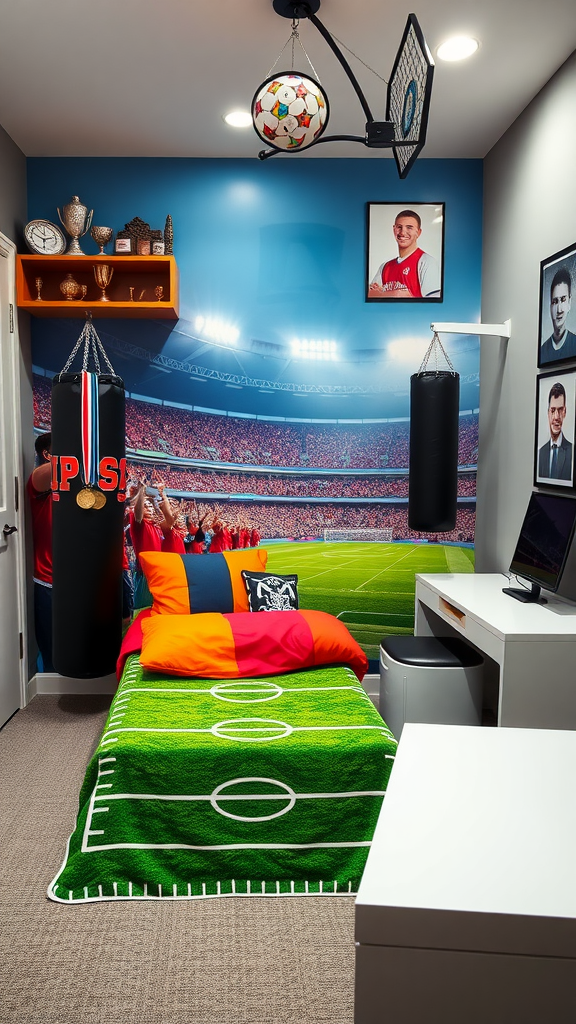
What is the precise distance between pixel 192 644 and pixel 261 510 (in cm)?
137

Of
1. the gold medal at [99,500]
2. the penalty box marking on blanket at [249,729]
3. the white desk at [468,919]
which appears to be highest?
the gold medal at [99,500]

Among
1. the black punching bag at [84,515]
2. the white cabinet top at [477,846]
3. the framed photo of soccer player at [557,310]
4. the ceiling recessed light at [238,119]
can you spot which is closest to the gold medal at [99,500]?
the black punching bag at [84,515]

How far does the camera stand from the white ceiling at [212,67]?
259cm

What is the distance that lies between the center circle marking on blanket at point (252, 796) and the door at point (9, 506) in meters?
1.73

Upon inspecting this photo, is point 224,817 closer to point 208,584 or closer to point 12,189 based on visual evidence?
point 208,584

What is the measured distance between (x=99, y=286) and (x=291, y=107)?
6.17ft

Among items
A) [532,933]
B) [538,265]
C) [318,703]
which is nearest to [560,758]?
[532,933]

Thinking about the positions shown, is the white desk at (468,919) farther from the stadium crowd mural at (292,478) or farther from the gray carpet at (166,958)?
the stadium crowd mural at (292,478)

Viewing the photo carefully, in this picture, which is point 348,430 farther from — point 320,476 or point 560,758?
point 560,758

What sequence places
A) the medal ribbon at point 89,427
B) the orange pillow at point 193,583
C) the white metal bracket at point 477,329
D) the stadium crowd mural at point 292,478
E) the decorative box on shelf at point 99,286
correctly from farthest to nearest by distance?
the stadium crowd mural at point 292,478
the decorative box on shelf at point 99,286
the white metal bracket at point 477,329
the orange pillow at point 193,583
the medal ribbon at point 89,427

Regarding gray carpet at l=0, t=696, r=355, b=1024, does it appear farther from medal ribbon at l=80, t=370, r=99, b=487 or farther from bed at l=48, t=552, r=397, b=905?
medal ribbon at l=80, t=370, r=99, b=487

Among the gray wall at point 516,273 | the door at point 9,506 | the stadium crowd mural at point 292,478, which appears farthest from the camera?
the stadium crowd mural at point 292,478

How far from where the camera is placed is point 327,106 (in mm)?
2193

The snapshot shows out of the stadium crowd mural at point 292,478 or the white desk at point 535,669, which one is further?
the stadium crowd mural at point 292,478
